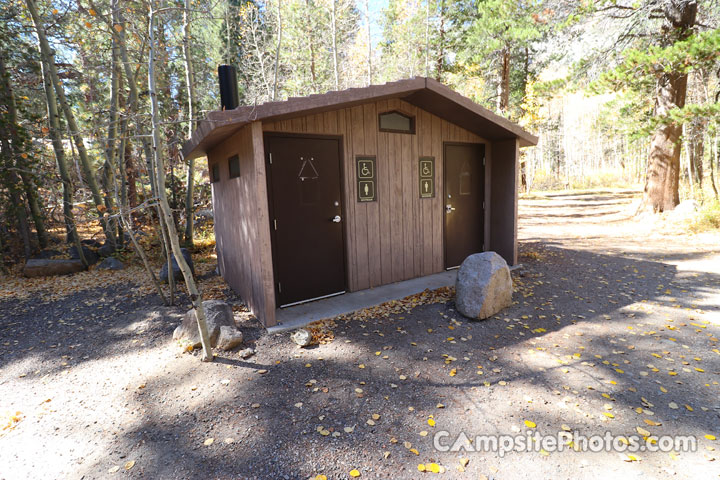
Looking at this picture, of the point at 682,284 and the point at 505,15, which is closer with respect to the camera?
the point at 682,284

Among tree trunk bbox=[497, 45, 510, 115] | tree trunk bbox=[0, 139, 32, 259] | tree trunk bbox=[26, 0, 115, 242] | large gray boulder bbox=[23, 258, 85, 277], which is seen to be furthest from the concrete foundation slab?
tree trunk bbox=[497, 45, 510, 115]

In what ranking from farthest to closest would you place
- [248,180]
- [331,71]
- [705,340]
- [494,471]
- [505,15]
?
[331,71] → [505,15] → [248,180] → [705,340] → [494,471]

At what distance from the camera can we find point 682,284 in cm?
504

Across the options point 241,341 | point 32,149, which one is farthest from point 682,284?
point 32,149

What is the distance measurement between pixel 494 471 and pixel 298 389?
5.08ft

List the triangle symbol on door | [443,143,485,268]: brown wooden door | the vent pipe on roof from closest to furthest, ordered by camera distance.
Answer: the triangle symbol on door < the vent pipe on roof < [443,143,485,268]: brown wooden door

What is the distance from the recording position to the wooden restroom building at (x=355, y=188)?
396 centimetres

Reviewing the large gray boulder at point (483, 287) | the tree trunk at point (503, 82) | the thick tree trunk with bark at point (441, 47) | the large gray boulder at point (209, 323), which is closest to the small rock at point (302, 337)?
the large gray boulder at point (209, 323)

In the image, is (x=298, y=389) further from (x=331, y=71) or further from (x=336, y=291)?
(x=331, y=71)

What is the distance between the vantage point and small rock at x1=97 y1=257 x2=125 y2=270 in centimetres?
748

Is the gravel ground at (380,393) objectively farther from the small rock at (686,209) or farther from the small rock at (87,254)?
the small rock at (686,209)

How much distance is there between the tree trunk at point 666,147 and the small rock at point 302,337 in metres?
10.4

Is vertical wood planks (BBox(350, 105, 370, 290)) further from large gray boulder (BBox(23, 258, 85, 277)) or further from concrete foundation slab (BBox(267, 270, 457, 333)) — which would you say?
large gray boulder (BBox(23, 258, 85, 277))

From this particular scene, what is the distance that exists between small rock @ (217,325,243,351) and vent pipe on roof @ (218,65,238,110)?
295cm
